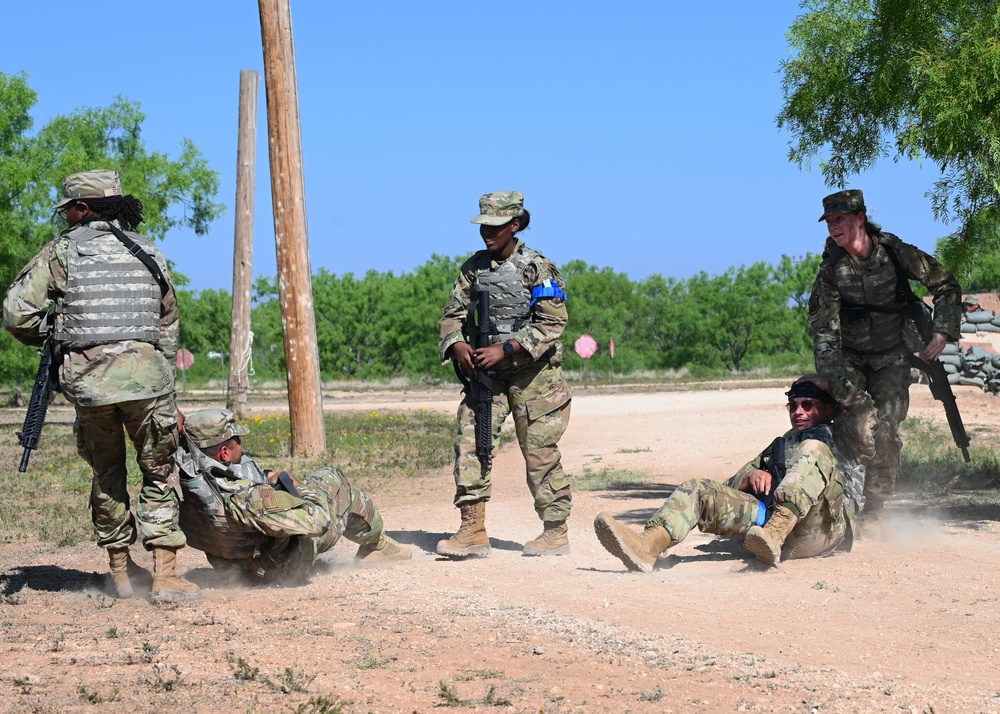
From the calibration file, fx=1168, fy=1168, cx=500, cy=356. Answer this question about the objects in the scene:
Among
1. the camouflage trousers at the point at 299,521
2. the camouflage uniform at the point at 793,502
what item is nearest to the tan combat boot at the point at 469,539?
the camouflage trousers at the point at 299,521

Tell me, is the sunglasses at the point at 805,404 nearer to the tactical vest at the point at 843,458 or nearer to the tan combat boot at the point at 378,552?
the tactical vest at the point at 843,458

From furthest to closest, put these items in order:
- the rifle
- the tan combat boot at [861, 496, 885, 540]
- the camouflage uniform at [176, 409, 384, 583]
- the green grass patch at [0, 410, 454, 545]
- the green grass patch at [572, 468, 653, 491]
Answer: the green grass patch at [572, 468, 653, 491]
the green grass patch at [0, 410, 454, 545]
the rifle
the tan combat boot at [861, 496, 885, 540]
the camouflage uniform at [176, 409, 384, 583]

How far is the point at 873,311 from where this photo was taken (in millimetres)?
7930

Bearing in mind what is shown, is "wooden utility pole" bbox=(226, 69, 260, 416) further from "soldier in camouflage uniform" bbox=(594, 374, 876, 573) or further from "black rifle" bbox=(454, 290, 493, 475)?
"soldier in camouflage uniform" bbox=(594, 374, 876, 573)

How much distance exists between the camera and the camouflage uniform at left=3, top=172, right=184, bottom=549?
5855mm

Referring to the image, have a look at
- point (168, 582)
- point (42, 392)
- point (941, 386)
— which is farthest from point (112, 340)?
point (941, 386)

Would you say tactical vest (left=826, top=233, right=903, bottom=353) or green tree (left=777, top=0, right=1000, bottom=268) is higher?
green tree (left=777, top=0, right=1000, bottom=268)

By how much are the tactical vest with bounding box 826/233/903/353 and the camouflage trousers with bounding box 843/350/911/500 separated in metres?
0.14

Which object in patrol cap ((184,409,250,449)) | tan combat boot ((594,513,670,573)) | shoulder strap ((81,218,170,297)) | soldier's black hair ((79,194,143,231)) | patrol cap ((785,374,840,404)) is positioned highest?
soldier's black hair ((79,194,143,231))

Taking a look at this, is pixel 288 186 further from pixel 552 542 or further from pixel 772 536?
pixel 772 536

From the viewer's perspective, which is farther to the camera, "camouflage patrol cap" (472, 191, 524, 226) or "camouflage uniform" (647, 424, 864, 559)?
"camouflage patrol cap" (472, 191, 524, 226)

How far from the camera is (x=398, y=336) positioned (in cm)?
5278

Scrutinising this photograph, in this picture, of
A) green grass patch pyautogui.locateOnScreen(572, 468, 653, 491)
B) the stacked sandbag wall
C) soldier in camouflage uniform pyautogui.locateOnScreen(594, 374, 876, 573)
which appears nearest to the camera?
soldier in camouflage uniform pyautogui.locateOnScreen(594, 374, 876, 573)

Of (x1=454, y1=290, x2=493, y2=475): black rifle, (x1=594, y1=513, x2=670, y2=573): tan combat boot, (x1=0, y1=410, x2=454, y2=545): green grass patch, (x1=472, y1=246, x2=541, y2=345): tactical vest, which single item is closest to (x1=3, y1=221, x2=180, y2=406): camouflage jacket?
(x1=454, y1=290, x2=493, y2=475): black rifle
